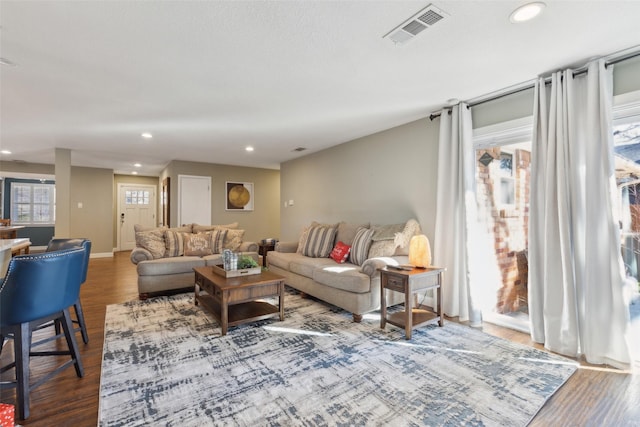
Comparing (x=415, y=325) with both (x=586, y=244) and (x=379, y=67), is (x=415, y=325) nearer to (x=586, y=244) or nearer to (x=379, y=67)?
(x=586, y=244)

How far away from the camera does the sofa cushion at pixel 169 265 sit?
396 centimetres

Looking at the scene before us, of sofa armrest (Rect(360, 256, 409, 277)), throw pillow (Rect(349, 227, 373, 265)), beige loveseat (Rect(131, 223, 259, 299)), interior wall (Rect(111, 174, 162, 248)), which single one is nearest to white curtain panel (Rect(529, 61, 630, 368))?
sofa armrest (Rect(360, 256, 409, 277))

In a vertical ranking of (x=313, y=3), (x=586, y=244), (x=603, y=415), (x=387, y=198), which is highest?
(x=313, y=3)

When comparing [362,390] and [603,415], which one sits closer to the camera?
[603,415]

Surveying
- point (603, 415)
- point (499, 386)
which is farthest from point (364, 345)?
point (603, 415)

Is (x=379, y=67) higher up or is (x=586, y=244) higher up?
(x=379, y=67)

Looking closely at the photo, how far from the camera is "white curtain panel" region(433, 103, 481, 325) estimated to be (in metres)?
3.26

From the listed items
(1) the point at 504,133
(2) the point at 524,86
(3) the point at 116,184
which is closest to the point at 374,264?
(1) the point at 504,133

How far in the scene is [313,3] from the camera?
1688 millimetres

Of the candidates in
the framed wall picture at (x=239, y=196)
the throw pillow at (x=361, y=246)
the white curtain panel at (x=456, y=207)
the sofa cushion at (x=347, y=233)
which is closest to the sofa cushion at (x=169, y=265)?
the sofa cushion at (x=347, y=233)

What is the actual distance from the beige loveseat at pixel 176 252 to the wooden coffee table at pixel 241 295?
951 millimetres

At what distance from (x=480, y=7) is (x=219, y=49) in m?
1.71

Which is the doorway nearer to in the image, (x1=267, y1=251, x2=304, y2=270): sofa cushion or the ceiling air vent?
the ceiling air vent

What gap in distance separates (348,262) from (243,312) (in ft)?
4.95
